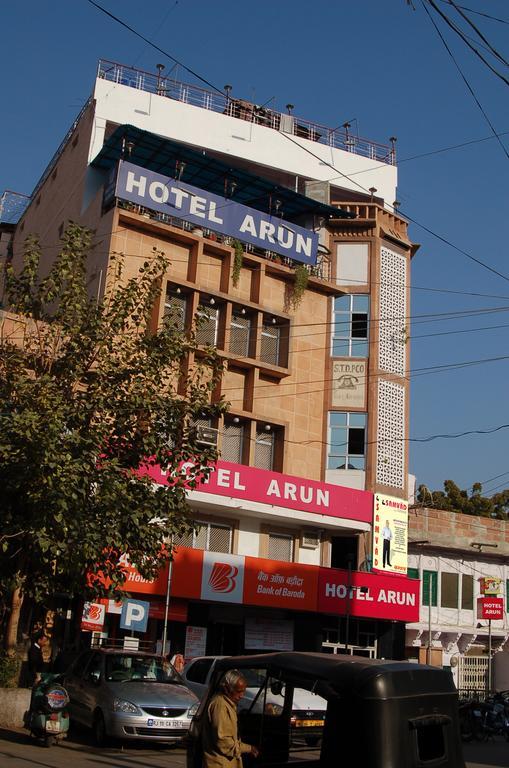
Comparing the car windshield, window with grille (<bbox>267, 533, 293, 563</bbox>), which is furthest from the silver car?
window with grille (<bbox>267, 533, 293, 563</bbox>)

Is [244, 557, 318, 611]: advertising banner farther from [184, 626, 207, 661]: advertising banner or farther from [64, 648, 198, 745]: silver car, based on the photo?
[64, 648, 198, 745]: silver car

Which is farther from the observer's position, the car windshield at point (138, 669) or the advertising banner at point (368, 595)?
the advertising banner at point (368, 595)

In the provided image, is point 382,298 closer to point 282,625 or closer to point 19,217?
point 282,625

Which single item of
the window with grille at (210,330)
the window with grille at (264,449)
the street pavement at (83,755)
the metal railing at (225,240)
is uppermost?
the metal railing at (225,240)

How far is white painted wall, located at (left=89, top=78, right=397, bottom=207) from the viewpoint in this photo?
3581cm

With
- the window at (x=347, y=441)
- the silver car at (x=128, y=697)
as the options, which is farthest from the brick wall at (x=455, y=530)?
the silver car at (x=128, y=697)

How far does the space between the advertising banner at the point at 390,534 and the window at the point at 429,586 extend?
117 inches

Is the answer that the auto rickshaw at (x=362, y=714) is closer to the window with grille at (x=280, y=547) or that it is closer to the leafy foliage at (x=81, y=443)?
the leafy foliage at (x=81, y=443)

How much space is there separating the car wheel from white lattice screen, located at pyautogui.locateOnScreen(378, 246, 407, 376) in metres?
21.1

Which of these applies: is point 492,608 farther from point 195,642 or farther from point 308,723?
point 308,723

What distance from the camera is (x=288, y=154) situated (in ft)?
128

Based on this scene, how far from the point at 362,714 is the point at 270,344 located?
26064mm

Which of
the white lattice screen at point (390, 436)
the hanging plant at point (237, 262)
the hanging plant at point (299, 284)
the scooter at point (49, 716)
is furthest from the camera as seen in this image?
the hanging plant at point (299, 284)

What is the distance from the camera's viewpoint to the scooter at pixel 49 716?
47.4ft
